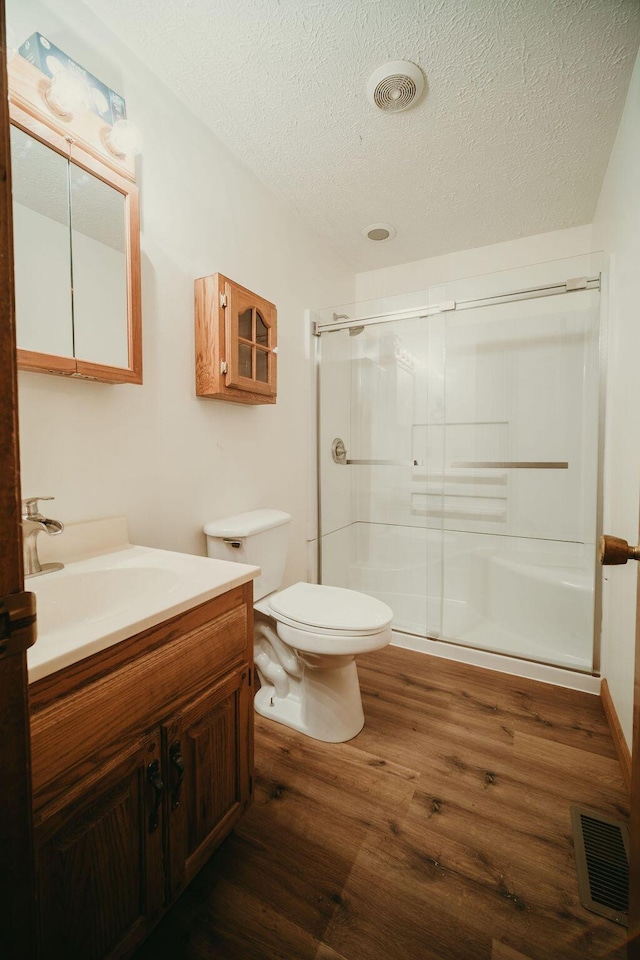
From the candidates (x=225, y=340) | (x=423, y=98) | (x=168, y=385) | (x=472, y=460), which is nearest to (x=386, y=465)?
(x=472, y=460)

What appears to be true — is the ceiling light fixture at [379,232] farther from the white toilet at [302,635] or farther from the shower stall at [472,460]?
the white toilet at [302,635]

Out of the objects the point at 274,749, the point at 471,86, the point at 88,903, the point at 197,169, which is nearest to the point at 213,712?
the point at 88,903

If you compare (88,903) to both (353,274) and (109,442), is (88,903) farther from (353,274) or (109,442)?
(353,274)

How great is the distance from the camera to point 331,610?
1.55 m

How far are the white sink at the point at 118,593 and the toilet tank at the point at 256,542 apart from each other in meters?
0.36

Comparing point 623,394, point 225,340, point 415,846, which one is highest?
point 225,340

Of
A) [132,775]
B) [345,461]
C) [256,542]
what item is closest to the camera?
[132,775]

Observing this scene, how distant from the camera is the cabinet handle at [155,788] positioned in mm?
806

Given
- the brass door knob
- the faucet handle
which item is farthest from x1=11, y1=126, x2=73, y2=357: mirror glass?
the brass door knob

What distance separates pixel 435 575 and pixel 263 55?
2.33m

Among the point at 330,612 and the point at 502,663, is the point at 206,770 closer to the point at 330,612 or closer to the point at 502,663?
the point at 330,612

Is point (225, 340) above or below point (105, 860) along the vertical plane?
above

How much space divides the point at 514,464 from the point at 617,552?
1.71 meters

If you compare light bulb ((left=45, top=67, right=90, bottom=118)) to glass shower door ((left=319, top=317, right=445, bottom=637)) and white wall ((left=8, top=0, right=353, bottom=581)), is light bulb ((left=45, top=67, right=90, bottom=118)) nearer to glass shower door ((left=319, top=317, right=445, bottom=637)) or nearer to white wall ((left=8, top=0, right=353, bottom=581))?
white wall ((left=8, top=0, right=353, bottom=581))
